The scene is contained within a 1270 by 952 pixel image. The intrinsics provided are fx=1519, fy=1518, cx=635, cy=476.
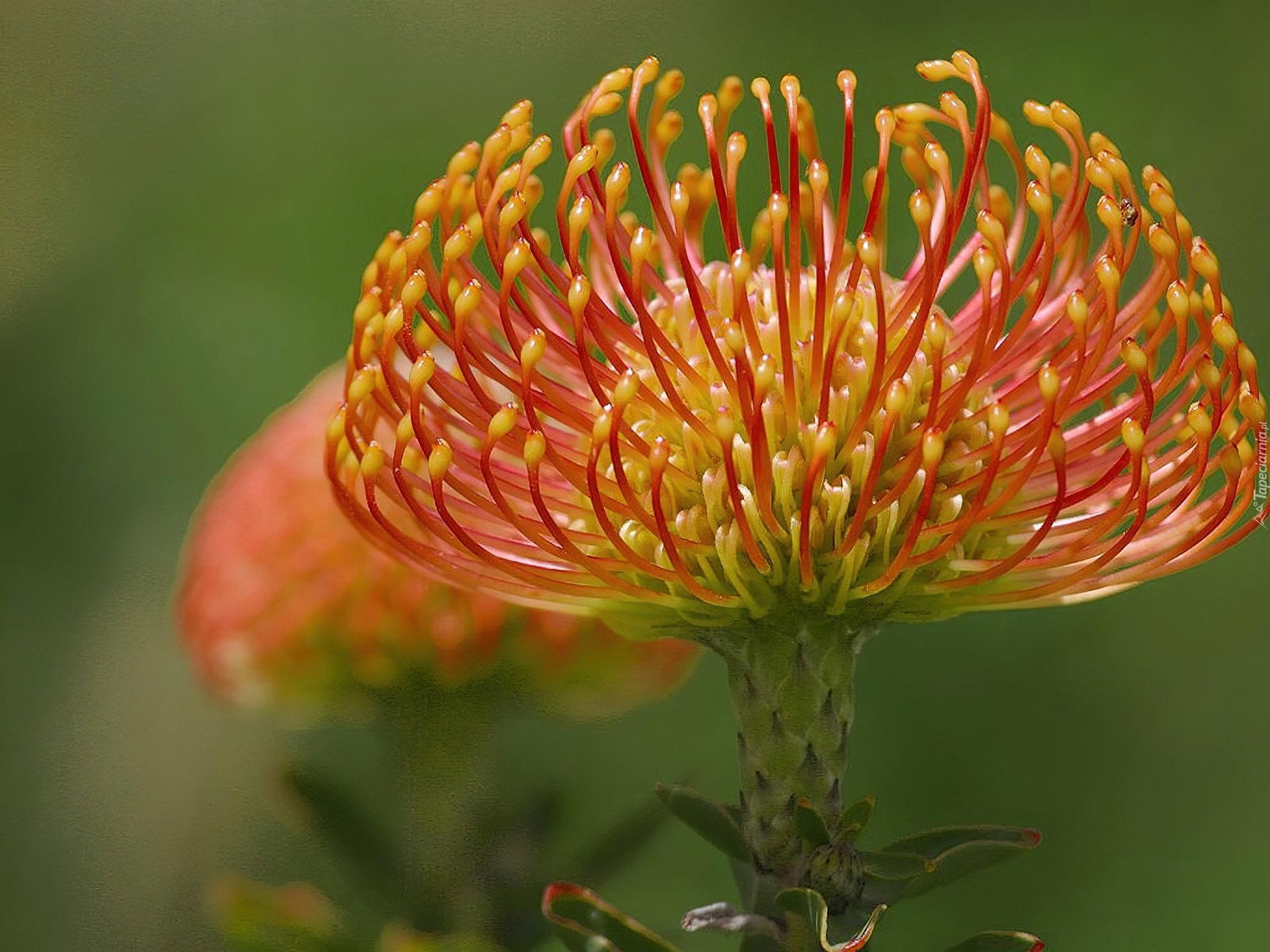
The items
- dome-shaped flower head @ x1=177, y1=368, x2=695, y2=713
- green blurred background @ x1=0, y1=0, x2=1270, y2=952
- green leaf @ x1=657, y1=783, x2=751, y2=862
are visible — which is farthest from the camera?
green blurred background @ x1=0, y1=0, x2=1270, y2=952

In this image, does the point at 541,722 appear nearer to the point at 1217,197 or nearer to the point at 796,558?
the point at 796,558

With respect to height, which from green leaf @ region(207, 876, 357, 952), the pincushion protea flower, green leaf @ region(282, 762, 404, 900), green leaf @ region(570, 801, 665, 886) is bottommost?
green leaf @ region(207, 876, 357, 952)

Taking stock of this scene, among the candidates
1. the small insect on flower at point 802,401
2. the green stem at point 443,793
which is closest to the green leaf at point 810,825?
the small insect on flower at point 802,401

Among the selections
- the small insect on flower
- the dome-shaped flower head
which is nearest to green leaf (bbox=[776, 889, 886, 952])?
the small insect on flower

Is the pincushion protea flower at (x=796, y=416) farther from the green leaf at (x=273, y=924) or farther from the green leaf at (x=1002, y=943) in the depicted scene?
the green leaf at (x=273, y=924)

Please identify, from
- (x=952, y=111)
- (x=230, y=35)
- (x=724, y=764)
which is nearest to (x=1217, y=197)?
(x=724, y=764)

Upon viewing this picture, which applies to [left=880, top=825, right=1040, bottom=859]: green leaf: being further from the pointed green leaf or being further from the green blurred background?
the green blurred background
